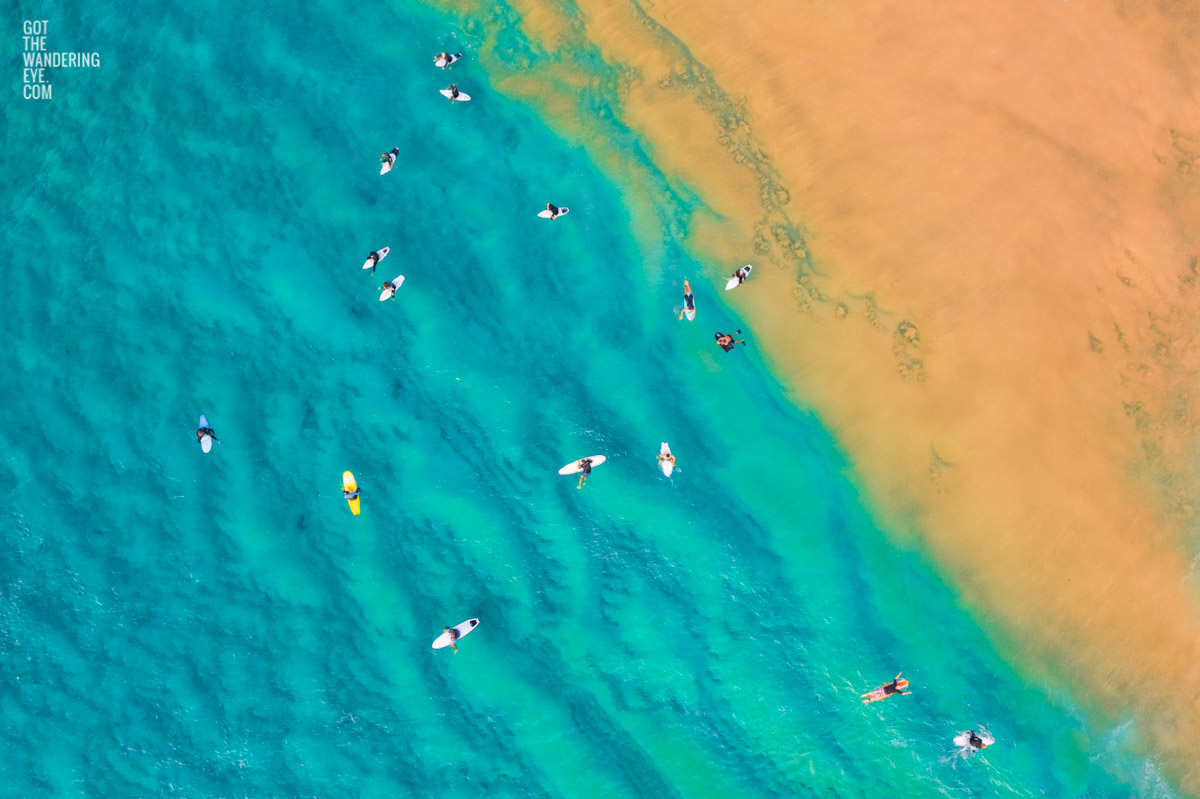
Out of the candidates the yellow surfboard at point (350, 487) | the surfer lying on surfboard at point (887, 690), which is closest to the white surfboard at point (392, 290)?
the yellow surfboard at point (350, 487)

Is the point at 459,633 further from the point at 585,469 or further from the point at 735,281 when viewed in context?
the point at 735,281

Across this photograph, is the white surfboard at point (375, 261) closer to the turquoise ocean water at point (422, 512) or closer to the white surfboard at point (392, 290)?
the turquoise ocean water at point (422, 512)

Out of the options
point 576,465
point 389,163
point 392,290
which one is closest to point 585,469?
point 576,465

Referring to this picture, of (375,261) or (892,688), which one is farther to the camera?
(375,261)

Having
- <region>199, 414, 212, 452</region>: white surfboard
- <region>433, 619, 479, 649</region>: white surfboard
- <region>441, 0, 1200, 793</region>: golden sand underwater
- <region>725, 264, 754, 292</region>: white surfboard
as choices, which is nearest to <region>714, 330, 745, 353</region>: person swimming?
<region>441, 0, 1200, 793</region>: golden sand underwater

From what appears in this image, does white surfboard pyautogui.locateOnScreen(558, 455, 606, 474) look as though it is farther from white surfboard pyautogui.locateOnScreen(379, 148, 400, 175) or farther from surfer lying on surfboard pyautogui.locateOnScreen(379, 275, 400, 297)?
white surfboard pyautogui.locateOnScreen(379, 148, 400, 175)
